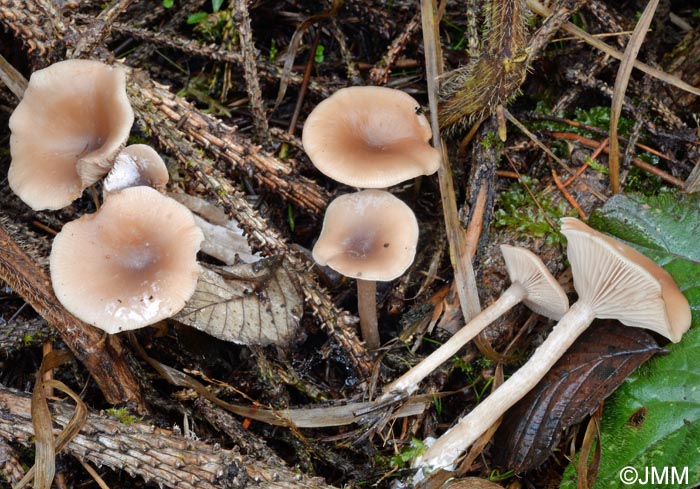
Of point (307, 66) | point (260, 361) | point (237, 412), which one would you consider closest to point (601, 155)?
point (307, 66)

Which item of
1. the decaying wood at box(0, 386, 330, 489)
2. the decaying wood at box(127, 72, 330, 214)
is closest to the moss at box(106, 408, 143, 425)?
the decaying wood at box(0, 386, 330, 489)

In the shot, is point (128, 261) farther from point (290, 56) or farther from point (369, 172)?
point (290, 56)

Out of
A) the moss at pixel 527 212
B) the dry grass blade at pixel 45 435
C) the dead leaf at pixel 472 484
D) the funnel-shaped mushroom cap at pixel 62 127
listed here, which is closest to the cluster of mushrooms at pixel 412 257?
the dead leaf at pixel 472 484

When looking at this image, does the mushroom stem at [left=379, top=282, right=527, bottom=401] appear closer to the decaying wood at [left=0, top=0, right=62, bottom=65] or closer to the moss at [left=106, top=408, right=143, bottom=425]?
the moss at [left=106, top=408, right=143, bottom=425]

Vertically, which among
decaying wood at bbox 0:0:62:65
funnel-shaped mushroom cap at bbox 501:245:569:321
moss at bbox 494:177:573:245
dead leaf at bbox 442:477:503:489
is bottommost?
dead leaf at bbox 442:477:503:489

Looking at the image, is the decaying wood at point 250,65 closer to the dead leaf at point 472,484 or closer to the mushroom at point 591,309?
the mushroom at point 591,309

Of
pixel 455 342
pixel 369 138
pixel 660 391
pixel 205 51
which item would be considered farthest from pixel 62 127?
pixel 660 391
